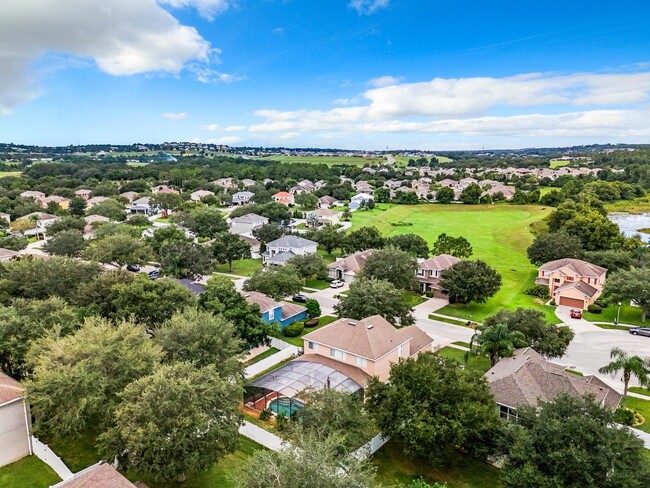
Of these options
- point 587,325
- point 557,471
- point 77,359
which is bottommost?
point 587,325

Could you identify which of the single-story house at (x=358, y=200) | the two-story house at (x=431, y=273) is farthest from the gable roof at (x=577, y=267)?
the single-story house at (x=358, y=200)

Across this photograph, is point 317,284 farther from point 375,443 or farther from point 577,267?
point 375,443

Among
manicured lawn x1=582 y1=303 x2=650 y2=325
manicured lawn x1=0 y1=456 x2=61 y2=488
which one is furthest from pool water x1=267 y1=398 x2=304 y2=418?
manicured lawn x1=582 y1=303 x2=650 y2=325

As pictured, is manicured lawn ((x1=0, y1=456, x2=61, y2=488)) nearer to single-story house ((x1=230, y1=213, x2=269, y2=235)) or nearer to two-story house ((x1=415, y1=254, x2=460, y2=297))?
two-story house ((x1=415, y1=254, x2=460, y2=297))

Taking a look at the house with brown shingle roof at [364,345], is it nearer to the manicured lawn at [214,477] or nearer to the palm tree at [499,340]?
the palm tree at [499,340]

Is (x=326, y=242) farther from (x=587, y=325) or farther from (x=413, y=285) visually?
(x=587, y=325)

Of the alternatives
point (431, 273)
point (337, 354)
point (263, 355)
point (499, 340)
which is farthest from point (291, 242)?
point (499, 340)

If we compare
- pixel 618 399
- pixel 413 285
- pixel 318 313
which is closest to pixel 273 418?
pixel 318 313

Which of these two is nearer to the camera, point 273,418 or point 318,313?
point 273,418
